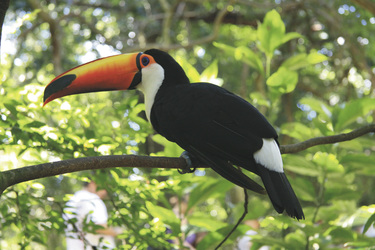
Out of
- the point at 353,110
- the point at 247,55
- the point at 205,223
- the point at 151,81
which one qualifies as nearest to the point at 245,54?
the point at 247,55

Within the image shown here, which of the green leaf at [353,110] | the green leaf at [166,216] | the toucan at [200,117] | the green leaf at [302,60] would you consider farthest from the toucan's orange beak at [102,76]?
the green leaf at [353,110]

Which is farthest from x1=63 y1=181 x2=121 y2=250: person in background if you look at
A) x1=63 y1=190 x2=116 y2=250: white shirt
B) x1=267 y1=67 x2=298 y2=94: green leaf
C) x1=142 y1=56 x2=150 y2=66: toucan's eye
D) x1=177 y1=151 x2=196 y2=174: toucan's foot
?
x1=267 y1=67 x2=298 y2=94: green leaf

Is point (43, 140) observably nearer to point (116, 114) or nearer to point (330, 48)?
point (116, 114)

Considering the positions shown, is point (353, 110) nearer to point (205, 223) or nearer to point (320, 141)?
point (320, 141)

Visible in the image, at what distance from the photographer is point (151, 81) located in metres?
2.53

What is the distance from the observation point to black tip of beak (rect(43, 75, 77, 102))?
2.08 meters

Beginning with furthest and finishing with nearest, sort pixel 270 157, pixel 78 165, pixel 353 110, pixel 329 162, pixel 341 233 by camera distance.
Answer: pixel 353 110
pixel 329 162
pixel 341 233
pixel 270 157
pixel 78 165

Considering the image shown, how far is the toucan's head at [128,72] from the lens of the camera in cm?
241

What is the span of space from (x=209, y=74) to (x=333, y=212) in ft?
3.28

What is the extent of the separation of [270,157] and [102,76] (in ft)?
3.38

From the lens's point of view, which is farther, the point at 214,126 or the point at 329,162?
the point at 329,162

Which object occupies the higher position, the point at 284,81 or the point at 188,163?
the point at 284,81

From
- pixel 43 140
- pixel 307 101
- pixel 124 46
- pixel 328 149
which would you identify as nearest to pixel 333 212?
pixel 328 149

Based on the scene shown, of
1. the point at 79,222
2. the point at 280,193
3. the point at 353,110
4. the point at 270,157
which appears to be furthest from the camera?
the point at 79,222
